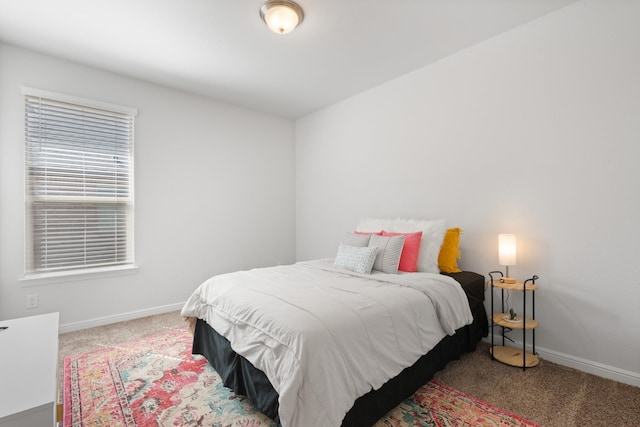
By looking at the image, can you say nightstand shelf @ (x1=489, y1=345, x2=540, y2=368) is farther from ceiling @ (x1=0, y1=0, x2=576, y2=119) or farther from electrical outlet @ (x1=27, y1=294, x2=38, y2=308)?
electrical outlet @ (x1=27, y1=294, x2=38, y2=308)

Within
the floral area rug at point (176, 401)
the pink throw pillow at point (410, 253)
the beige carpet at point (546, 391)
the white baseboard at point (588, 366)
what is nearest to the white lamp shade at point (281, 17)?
the pink throw pillow at point (410, 253)

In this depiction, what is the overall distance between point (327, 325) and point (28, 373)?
1.28 meters

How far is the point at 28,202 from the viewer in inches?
113

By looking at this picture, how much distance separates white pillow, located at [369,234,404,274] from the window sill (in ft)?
8.86

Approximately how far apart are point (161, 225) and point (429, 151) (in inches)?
125

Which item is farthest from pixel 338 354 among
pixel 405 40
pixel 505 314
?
pixel 405 40

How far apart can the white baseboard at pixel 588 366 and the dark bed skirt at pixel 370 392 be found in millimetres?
483

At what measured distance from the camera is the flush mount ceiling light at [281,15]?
2227 millimetres

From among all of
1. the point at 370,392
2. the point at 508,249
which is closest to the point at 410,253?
the point at 508,249

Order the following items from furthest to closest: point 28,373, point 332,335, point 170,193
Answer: point 170,193, point 332,335, point 28,373

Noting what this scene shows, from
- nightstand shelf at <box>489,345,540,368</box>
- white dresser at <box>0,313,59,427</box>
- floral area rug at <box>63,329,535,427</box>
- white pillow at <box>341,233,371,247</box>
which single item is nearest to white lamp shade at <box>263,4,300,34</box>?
white pillow at <box>341,233,371,247</box>

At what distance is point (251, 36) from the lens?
8.70 ft

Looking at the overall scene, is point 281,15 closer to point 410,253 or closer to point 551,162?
point 410,253

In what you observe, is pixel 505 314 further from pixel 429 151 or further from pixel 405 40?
pixel 405 40
